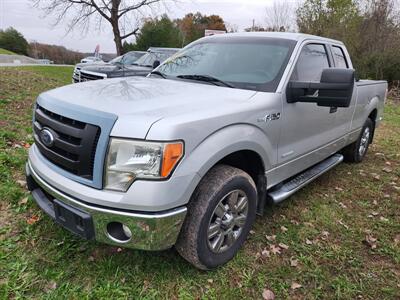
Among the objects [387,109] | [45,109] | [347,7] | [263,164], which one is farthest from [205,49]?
[347,7]

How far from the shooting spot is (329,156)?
4.32 metres

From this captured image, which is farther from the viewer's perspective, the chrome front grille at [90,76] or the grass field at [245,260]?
the chrome front grille at [90,76]

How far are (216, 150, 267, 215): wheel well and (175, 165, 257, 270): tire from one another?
193mm

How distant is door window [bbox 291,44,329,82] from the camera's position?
3269 millimetres

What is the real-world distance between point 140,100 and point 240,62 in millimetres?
1285

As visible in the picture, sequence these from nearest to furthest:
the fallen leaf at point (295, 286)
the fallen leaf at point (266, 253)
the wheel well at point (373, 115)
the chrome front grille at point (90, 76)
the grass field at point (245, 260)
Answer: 1. the grass field at point (245, 260)
2. the fallen leaf at point (295, 286)
3. the fallen leaf at point (266, 253)
4. the wheel well at point (373, 115)
5. the chrome front grille at point (90, 76)

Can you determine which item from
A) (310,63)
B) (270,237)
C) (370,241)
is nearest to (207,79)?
(310,63)

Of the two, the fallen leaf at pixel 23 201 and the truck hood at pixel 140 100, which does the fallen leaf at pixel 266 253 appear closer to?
the truck hood at pixel 140 100

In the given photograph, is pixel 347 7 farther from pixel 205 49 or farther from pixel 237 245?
pixel 237 245

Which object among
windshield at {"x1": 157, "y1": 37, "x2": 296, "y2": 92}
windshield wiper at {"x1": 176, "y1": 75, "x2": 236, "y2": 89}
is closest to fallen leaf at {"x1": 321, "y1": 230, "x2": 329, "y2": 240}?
windshield at {"x1": 157, "y1": 37, "x2": 296, "y2": 92}

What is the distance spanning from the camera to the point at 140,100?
2.41 meters

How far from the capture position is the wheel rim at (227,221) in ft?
8.13

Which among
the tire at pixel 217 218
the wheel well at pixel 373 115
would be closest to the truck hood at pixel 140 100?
the tire at pixel 217 218

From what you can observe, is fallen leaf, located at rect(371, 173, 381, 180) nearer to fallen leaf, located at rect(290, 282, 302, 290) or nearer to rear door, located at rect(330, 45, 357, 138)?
rear door, located at rect(330, 45, 357, 138)
